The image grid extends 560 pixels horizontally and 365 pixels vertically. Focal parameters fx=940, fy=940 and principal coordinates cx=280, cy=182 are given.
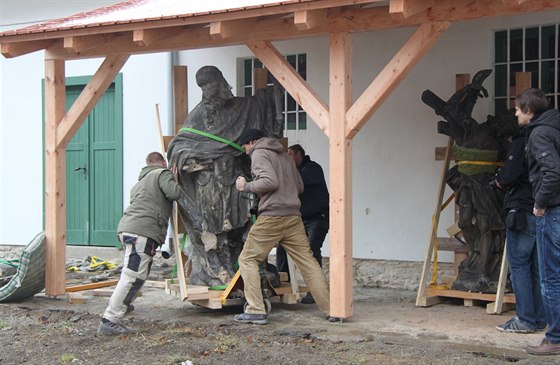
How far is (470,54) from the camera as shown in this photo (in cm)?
992

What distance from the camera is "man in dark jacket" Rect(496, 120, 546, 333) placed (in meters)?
7.58

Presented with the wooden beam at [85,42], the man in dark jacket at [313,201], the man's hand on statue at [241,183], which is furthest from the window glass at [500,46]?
the wooden beam at [85,42]

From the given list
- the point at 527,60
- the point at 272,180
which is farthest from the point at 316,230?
the point at 527,60

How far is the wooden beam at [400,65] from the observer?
25.1 ft

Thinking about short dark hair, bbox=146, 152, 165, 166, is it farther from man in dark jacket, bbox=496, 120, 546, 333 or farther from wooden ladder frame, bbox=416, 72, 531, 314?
man in dark jacket, bbox=496, 120, 546, 333

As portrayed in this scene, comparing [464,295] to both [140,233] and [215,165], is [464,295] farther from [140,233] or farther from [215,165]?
[140,233]

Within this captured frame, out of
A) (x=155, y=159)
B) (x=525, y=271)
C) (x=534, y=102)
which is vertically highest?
(x=534, y=102)

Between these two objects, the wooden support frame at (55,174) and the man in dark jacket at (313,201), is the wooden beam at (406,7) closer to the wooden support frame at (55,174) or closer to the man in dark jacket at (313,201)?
the man in dark jacket at (313,201)

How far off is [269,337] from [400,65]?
248 centimetres

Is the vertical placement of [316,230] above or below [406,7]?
below

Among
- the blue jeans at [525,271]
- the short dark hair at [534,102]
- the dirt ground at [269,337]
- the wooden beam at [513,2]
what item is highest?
the wooden beam at [513,2]

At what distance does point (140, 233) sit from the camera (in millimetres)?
8094

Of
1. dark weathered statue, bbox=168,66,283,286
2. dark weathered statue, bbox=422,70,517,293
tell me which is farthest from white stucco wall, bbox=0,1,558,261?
dark weathered statue, bbox=168,66,283,286

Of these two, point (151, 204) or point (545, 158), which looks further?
point (151, 204)
